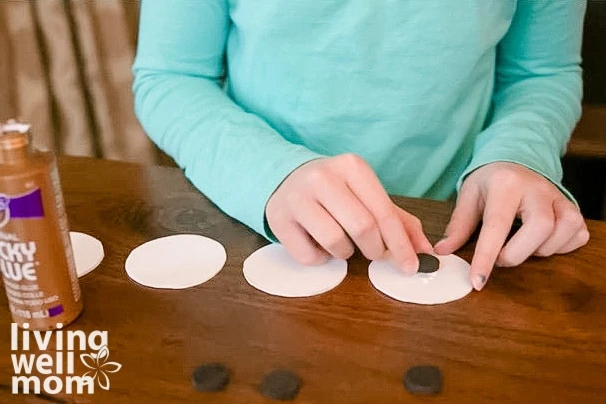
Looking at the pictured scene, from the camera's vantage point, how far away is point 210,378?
19.9 inches

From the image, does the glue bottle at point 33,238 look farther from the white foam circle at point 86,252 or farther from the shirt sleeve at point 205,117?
the shirt sleeve at point 205,117

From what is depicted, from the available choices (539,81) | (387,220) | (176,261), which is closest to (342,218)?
(387,220)

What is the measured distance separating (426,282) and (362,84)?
11.2 inches

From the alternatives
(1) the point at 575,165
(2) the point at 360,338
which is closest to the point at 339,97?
(2) the point at 360,338

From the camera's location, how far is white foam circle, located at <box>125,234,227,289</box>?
62cm

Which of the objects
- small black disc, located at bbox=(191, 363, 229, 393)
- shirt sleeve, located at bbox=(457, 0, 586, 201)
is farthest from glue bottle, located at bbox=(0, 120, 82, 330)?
shirt sleeve, located at bbox=(457, 0, 586, 201)

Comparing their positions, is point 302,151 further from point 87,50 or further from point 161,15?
point 87,50

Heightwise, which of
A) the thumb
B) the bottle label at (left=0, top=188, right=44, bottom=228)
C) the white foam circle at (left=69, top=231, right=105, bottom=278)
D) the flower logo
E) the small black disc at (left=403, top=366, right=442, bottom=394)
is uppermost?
the bottle label at (left=0, top=188, right=44, bottom=228)

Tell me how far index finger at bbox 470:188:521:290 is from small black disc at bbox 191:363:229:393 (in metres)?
0.22

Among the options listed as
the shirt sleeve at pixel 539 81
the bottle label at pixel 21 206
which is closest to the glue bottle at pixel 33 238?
the bottle label at pixel 21 206

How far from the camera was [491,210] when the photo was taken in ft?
2.16

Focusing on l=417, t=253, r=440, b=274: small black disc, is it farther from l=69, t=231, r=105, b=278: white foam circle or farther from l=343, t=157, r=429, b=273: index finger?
l=69, t=231, r=105, b=278: white foam circle

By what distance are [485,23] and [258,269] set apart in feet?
1.29

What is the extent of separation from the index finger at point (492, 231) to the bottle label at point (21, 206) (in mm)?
336
